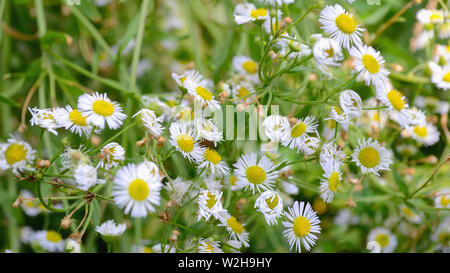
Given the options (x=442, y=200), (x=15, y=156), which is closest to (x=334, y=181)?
(x=442, y=200)

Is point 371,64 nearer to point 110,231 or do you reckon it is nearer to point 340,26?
point 340,26

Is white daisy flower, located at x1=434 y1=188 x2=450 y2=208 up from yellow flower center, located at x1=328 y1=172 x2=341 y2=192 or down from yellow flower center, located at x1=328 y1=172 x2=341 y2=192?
up

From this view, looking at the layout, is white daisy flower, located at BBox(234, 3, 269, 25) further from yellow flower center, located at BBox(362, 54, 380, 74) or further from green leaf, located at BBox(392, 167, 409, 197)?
green leaf, located at BBox(392, 167, 409, 197)

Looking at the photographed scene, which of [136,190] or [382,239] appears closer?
[136,190]

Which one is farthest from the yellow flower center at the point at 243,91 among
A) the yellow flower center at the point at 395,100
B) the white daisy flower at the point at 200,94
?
the yellow flower center at the point at 395,100

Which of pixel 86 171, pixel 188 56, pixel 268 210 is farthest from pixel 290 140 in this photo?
pixel 188 56

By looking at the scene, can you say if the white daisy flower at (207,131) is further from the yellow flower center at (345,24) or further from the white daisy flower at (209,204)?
the yellow flower center at (345,24)

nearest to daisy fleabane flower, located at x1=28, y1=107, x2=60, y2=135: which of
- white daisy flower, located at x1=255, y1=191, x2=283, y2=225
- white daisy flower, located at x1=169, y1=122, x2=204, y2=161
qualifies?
white daisy flower, located at x1=169, y1=122, x2=204, y2=161
